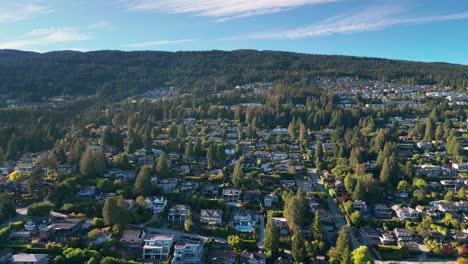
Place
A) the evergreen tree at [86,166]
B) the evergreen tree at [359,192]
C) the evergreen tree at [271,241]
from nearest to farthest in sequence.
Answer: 1. the evergreen tree at [271,241]
2. the evergreen tree at [359,192]
3. the evergreen tree at [86,166]

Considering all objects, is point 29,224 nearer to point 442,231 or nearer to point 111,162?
point 111,162

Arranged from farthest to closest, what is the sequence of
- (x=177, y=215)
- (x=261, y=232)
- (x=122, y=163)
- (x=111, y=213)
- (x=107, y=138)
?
(x=107, y=138) < (x=122, y=163) < (x=177, y=215) < (x=261, y=232) < (x=111, y=213)

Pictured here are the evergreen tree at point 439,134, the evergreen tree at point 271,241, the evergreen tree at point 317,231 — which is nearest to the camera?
the evergreen tree at point 271,241

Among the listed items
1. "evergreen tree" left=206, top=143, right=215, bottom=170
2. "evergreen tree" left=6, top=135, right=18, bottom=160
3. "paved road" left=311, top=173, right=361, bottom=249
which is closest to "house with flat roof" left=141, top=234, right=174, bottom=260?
"paved road" left=311, top=173, right=361, bottom=249

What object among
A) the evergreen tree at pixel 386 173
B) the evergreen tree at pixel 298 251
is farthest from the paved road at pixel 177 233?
the evergreen tree at pixel 386 173

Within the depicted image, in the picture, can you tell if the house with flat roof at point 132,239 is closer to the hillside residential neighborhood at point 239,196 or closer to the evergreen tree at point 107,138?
the hillside residential neighborhood at point 239,196

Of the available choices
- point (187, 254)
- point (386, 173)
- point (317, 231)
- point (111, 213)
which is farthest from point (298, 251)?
point (386, 173)

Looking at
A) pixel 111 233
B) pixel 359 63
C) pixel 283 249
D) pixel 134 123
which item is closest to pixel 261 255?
pixel 283 249

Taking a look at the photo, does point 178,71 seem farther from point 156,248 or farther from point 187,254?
point 187,254

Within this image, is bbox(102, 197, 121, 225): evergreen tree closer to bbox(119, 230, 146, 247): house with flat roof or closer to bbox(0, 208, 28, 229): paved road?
bbox(119, 230, 146, 247): house with flat roof
